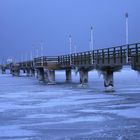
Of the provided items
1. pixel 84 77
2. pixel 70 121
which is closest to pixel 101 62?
pixel 84 77

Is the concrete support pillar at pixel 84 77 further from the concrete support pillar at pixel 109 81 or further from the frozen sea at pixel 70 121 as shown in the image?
the frozen sea at pixel 70 121

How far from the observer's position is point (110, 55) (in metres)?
44.2

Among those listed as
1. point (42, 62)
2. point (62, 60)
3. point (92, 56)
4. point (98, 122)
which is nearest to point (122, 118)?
point (98, 122)

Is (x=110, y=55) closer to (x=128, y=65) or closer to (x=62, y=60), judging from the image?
(x=128, y=65)

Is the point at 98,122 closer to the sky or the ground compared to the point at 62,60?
closer to the ground

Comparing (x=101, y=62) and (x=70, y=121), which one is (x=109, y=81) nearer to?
(x=101, y=62)

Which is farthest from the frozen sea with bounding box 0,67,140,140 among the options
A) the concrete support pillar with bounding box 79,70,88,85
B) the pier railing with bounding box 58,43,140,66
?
the concrete support pillar with bounding box 79,70,88,85

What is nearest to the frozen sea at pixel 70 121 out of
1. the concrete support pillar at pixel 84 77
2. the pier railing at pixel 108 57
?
the pier railing at pixel 108 57

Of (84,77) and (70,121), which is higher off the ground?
(84,77)

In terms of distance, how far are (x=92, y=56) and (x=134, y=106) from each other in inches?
822

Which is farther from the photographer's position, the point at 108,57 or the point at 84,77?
the point at 84,77

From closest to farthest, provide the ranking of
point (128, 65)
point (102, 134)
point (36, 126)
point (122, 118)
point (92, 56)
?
point (102, 134), point (36, 126), point (122, 118), point (128, 65), point (92, 56)

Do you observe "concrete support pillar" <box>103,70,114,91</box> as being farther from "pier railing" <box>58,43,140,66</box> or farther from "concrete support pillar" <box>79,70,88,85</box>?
"concrete support pillar" <box>79,70,88,85</box>

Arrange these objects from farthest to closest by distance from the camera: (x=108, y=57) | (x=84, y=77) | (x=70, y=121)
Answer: (x=84, y=77) → (x=108, y=57) → (x=70, y=121)
